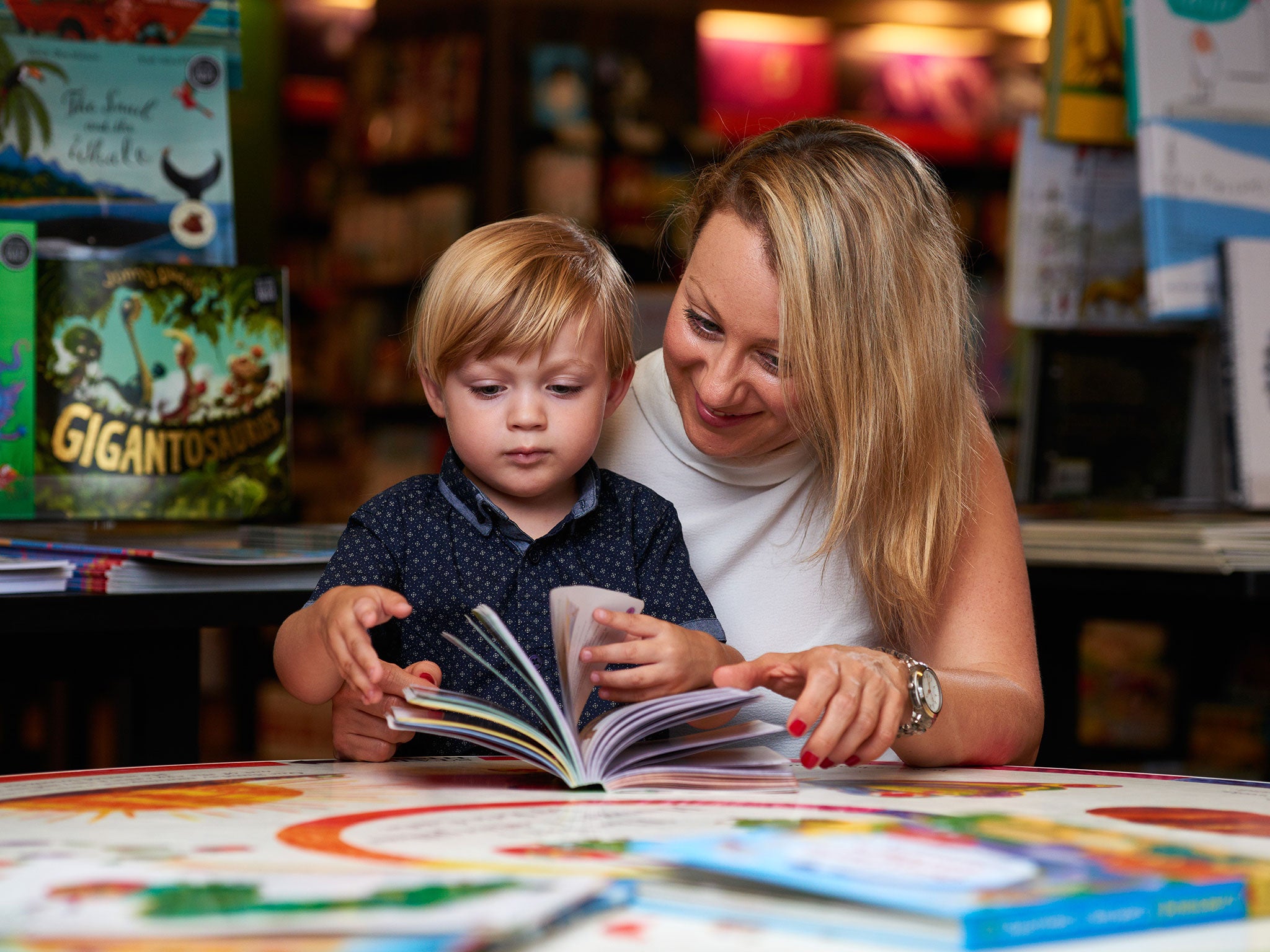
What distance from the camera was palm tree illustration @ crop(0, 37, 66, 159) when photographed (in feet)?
5.43

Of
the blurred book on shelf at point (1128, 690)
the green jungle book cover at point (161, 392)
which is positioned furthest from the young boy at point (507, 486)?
the blurred book on shelf at point (1128, 690)

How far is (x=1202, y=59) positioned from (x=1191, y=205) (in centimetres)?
27

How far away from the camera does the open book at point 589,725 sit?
951mm

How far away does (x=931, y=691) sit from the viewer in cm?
109

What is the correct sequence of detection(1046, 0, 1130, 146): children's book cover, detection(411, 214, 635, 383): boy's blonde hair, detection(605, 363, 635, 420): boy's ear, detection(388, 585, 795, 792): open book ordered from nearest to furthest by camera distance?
detection(388, 585, 795, 792): open book, detection(411, 214, 635, 383): boy's blonde hair, detection(605, 363, 635, 420): boy's ear, detection(1046, 0, 1130, 146): children's book cover

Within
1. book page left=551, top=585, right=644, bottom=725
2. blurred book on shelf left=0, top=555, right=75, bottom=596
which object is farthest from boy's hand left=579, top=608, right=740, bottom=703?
blurred book on shelf left=0, top=555, right=75, bottom=596

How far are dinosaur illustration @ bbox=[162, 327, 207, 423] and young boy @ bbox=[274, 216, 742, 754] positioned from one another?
446 mm

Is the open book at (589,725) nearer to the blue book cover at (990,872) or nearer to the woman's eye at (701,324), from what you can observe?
the blue book cover at (990,872)

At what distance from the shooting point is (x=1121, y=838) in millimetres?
799

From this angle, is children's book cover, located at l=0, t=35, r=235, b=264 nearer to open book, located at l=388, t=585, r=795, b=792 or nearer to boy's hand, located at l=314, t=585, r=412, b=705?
A: boy's hand, located at l=314, t=585, r=412, b=705

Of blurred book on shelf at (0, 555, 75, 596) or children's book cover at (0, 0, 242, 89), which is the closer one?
blurred book on shelf at (0, 555, 75, 596)

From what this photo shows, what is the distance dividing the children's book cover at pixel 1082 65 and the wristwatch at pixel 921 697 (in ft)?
5.36

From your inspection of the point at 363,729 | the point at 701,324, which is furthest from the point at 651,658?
the point at 701,324

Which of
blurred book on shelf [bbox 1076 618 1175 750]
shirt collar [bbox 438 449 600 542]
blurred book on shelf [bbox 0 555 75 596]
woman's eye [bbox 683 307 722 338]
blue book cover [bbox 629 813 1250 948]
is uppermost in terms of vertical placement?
woman's eye [bbox 683 307 722 338]
